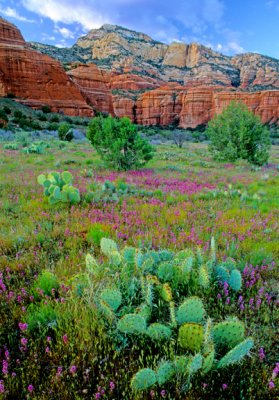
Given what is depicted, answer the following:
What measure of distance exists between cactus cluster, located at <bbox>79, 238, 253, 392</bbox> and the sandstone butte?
62851 mm

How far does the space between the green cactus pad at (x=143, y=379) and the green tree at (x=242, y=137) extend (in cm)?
1821

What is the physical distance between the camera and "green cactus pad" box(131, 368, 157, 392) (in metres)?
1.83

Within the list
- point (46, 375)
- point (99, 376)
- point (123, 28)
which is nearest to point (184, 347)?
point (99, 376)

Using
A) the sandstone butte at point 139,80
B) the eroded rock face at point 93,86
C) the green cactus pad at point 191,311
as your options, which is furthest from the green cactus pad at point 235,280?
the eroded rock face at point 93,86

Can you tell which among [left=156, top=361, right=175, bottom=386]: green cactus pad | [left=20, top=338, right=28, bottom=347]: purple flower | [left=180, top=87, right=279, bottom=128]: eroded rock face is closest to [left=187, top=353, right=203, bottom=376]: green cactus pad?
[left=156, top=361, right=175, bottom=386]: green cactus pad

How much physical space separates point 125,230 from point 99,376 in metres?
3.04

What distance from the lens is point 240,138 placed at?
1822 centimetres

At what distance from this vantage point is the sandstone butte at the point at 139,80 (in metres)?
61.6

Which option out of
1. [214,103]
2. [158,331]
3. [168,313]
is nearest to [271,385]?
[158,331]

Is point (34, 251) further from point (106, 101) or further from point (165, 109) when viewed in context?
point (165, 109)

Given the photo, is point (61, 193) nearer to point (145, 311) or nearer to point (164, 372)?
point (145, 311)

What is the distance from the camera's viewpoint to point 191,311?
2.35 m

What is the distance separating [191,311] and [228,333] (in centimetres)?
33

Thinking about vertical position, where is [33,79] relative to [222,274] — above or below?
above
